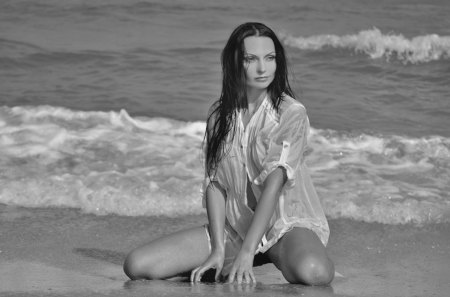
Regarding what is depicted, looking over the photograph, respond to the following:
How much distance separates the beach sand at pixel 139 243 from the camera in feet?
13.3

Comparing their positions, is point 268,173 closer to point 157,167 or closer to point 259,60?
point 259,60

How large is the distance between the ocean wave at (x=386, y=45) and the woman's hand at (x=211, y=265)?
7.36 meters

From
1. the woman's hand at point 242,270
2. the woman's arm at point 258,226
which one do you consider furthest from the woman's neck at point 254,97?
the woman's hand at point 242,270

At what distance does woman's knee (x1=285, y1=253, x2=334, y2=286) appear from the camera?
4.04m

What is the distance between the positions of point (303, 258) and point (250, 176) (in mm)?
440

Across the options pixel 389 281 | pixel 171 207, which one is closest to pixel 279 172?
pixel 389 281

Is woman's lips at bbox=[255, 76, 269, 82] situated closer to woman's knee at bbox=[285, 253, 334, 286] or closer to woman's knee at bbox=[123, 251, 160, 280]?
woman's knee at bbox=[285, 253, 334, 286]

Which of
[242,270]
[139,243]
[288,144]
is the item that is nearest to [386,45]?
[139,243]

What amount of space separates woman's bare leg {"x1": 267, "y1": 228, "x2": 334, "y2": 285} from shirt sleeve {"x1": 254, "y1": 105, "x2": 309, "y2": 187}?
226mm

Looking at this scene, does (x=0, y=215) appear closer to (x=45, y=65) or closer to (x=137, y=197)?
(x=137, y=197)

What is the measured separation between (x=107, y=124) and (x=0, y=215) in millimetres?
2409

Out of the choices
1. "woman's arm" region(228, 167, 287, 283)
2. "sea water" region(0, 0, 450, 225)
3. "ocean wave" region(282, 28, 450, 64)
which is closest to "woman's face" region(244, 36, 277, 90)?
"woman's arm" region(228, 167, 287, 283)

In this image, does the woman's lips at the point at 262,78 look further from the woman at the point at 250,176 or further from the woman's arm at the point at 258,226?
the woman's arm at the point at 258,226

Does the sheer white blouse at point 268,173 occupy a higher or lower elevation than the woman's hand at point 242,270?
A: higher
